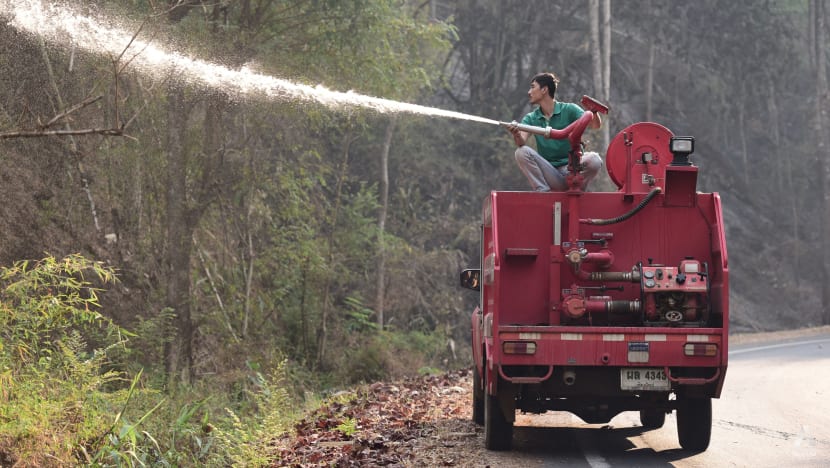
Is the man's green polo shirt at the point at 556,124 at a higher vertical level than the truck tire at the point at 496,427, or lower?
higher

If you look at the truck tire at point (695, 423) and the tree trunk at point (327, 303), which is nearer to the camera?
the truck tire at point (695, 423)

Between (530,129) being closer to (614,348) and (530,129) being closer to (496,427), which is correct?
(614,348)

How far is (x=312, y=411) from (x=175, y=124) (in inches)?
262

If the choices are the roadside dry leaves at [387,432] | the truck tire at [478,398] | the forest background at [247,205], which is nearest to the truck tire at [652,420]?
the truck tire at [478,398]

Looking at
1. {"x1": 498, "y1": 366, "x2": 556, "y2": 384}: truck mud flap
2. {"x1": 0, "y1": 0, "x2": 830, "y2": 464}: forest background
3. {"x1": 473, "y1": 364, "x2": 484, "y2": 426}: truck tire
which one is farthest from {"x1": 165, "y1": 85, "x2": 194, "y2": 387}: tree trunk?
{"x1": 498, "y1": 366, "x2": 556, "y2": 384}: truck mud flap

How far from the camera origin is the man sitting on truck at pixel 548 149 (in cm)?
931

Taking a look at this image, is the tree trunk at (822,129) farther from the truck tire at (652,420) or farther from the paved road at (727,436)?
the truck tire at (652,420)

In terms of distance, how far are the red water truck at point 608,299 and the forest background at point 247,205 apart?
8.05 ft

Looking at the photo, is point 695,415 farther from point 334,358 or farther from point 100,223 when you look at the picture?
point 334,358

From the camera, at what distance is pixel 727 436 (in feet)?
32.4

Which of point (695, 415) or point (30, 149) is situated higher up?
point (30, 149)

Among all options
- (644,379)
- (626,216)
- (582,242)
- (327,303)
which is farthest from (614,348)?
(327,303)

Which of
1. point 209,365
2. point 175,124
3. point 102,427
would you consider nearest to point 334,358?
point 209,365

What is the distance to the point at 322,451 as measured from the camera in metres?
9.01
